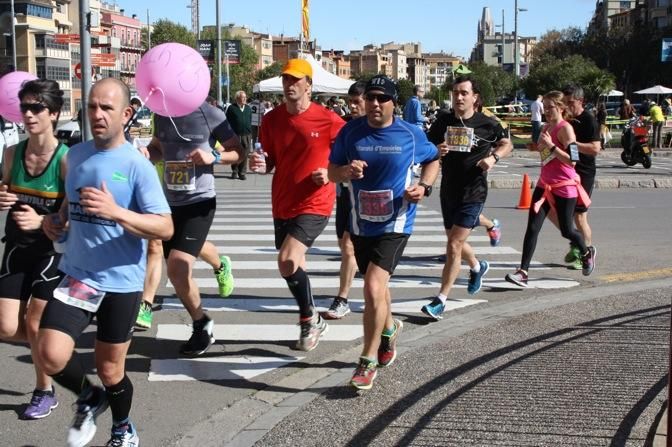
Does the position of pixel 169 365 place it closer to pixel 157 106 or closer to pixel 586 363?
pixel 157 106

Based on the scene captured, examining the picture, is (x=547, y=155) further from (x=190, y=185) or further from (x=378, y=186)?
(x=190, y=185)

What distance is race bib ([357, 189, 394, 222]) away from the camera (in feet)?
19.5

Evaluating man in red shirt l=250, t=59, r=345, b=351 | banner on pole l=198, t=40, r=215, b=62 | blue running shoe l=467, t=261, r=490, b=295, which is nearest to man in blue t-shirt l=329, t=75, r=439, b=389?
man in red shirt l=250, t=59, r=345, b=351

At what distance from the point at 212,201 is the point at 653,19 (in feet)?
383

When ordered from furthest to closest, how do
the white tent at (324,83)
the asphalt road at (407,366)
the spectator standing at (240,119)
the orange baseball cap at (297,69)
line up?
1. the white tent at (324,83)
2. the spectator standing at (240,119)
3. the orange baseball cap at (297,69)
4. the asphalt road at (407,366)

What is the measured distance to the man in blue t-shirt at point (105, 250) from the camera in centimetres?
441

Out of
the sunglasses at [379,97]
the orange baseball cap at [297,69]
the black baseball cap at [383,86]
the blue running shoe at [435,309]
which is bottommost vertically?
the blue running shoe at [435,309]

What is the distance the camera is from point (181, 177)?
6.68 metres

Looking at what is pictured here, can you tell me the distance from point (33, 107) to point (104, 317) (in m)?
1.39

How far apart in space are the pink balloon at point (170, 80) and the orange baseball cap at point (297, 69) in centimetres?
100

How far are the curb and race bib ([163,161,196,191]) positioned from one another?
1.52 metres

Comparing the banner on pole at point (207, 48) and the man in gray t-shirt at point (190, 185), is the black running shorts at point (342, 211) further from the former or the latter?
the banner on pole at point (207, 48)

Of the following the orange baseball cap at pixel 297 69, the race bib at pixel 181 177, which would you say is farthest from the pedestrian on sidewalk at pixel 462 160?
the race bib at pixel 181 177

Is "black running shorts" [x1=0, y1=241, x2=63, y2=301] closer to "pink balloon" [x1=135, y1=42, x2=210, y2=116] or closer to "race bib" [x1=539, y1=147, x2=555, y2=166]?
"pink balloon" [x1=135, y1=42, x2=210, y2=116]
